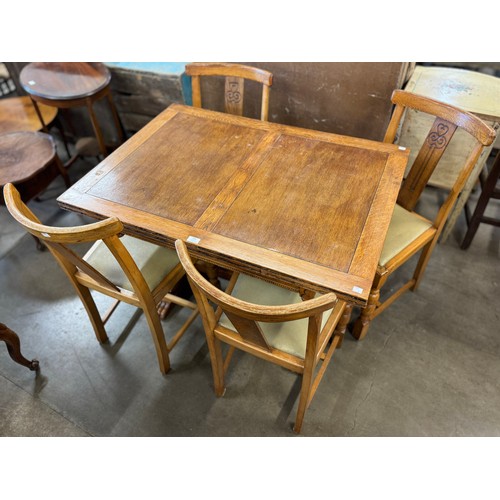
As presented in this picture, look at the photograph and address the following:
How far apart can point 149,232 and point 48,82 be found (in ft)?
5.54

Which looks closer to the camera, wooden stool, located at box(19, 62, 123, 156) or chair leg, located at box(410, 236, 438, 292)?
chair leg, located at box(410, 236, 438, 292)

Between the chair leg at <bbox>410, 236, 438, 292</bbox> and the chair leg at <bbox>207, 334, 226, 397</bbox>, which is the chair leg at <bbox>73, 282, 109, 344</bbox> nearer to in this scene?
the chair leg at <bbox>207, 334, 226, 397</bbox>

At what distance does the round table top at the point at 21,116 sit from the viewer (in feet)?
8.74

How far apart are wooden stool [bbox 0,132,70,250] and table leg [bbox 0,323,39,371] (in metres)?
0.90

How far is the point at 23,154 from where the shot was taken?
2363mm

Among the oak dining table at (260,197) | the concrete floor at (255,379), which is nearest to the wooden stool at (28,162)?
the concrete floor at (255,379)

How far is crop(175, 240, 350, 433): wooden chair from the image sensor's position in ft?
3.35

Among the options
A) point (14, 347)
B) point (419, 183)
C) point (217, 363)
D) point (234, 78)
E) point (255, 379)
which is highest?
point (234, 78)

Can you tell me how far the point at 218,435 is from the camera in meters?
1.68

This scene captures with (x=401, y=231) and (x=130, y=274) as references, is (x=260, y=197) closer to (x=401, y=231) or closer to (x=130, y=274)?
(x=130, y=274)

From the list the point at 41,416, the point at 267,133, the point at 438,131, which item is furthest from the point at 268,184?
the point at 41,416

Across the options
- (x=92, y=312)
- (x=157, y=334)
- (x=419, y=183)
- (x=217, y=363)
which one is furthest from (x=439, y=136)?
(x=92, y=312)

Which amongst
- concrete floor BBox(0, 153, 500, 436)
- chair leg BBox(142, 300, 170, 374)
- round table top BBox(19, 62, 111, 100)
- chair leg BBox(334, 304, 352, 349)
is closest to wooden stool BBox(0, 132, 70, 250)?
round table top BBox(19, 62, 111, 100)

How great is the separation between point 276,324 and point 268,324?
3 centimetres
